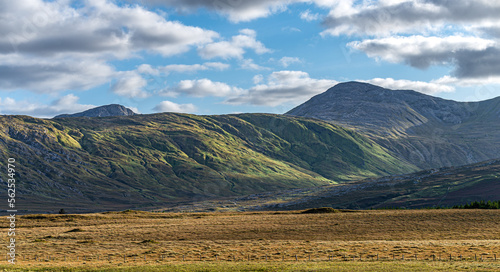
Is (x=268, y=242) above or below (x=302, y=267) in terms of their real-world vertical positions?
below

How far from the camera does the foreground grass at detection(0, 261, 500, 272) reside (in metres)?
A: 49.0

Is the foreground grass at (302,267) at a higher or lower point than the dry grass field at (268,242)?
higher

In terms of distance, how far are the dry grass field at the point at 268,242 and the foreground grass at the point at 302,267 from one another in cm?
11

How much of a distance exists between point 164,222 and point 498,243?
77.0m

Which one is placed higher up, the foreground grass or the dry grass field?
the foreground grass

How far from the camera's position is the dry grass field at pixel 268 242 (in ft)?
180

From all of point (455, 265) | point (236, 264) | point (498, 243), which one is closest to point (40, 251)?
point (236, 264)

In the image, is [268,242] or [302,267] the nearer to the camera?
[302,267]

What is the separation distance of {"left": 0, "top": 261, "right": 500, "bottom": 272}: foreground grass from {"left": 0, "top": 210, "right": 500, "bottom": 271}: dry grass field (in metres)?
0.11

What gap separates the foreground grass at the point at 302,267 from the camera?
49.0 metres

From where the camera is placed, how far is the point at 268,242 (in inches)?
3098

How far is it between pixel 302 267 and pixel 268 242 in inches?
1114

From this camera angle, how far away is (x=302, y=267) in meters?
50.8

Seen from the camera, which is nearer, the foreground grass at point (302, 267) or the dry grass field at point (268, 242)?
the foreground grass at point (302, 267)
